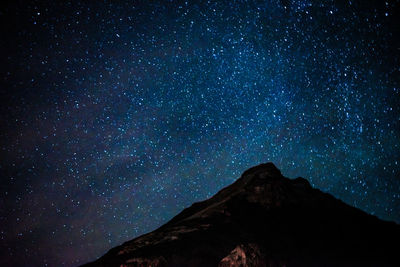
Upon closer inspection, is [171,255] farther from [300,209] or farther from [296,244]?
[300,209]

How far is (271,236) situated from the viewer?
87.6 feet

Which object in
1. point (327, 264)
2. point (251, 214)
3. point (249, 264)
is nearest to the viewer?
point (249, 264)

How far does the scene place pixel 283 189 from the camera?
34844 mm

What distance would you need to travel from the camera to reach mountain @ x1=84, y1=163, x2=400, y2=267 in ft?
66.2

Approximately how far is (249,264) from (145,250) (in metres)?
9.07

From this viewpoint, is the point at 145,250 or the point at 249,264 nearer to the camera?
the point at 249,264

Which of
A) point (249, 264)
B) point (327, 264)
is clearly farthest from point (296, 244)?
point (249, 264)

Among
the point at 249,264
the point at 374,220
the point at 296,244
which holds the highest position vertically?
the point at 249,264

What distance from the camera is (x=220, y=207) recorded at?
31359mm

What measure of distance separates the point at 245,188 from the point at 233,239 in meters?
13.0

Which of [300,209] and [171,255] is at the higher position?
[171,255]

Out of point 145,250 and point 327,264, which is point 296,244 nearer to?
point 327,264

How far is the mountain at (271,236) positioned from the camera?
20172mm

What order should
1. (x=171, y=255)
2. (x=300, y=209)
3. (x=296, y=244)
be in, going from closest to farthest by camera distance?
(x=171, y=255) → (x=296, y=244) → (x=300, y=209)
